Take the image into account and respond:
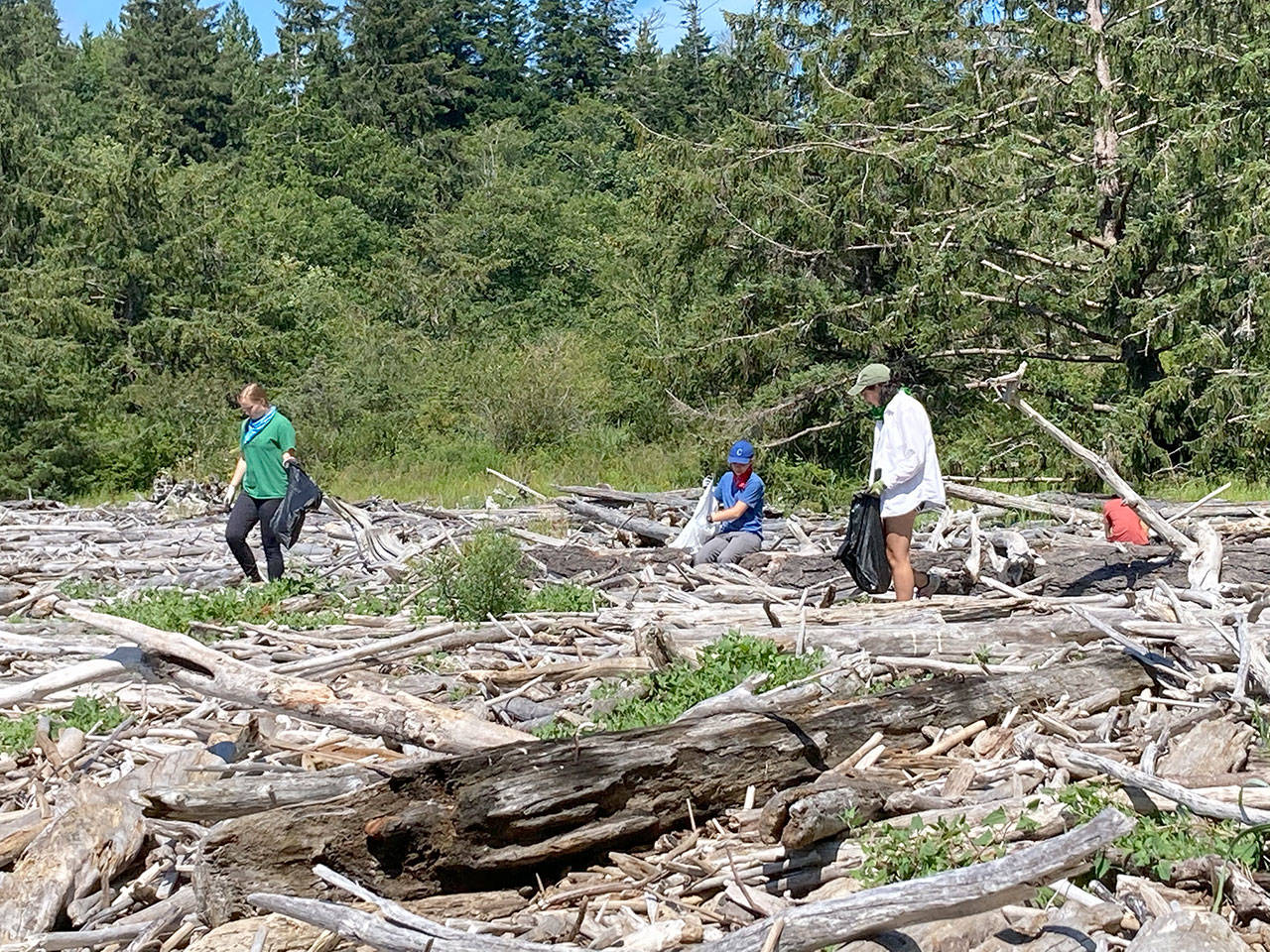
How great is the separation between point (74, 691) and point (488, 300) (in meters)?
35.3

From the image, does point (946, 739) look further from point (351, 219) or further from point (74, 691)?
point (351, 219)

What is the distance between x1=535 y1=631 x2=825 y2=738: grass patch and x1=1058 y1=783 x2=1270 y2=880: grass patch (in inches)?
87.0

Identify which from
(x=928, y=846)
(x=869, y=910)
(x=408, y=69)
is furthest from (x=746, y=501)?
(x=408, y=69)

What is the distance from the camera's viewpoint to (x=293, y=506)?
10.9m

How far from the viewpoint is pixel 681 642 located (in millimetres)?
7676

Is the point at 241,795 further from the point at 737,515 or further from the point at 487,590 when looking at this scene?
the point at 737,515

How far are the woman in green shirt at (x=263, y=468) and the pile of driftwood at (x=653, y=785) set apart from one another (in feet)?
8.95

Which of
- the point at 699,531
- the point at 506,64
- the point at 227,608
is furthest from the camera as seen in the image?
the point at 506,64

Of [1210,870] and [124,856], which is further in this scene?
[124,856]

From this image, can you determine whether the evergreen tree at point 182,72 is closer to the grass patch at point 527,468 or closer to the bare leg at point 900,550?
the grass patch at point 527,468

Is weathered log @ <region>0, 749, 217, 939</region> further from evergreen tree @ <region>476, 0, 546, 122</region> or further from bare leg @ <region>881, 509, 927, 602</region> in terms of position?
evergreen tree @ <region>476, 0, 546, 122</region>

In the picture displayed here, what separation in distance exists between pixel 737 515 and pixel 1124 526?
9.90 feet

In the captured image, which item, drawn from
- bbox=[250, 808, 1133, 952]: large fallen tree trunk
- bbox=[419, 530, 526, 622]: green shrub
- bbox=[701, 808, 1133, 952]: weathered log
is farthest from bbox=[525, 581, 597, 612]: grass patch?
bbox=[701, 808, 1133, 952]: weathered log

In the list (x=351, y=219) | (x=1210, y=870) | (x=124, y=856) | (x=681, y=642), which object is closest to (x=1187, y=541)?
(x=681, y=642)
